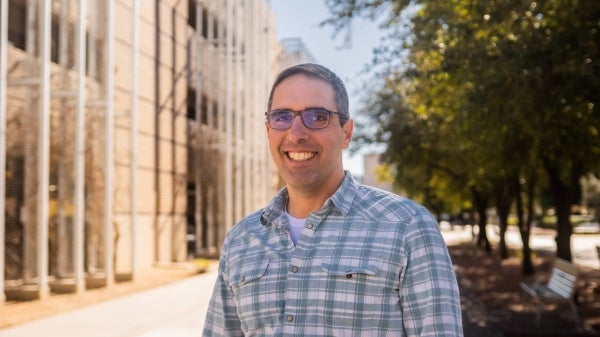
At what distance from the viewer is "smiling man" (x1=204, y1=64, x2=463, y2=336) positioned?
79.6 inches

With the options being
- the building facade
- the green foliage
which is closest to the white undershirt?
the green foliage

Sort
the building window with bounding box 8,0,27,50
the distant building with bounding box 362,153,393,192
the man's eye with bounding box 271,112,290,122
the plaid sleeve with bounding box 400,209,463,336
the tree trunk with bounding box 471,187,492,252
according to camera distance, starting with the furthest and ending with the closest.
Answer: the tree trunk with bounding box 471,187,492,252
the distant building with bounding box 362,153,393,192
the building window with bounding box 8,0,27,50
the man's eye with bounding box 271,112,290,122
the plaid sleeve with bounding box 400,209,463,336

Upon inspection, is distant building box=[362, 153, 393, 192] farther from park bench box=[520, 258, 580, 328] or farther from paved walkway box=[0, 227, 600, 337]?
park bench box=[520, 258, 580, 328]

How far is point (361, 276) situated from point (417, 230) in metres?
0.23

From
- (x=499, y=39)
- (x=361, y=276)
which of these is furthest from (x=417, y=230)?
(x=499, y=39)

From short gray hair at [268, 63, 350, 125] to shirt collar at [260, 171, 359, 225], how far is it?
0.23 meters

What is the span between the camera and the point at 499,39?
8.77 m

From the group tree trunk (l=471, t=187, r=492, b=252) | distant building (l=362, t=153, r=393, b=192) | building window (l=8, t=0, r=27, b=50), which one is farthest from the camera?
tree trunk (l=471, t=187, r=492, b=252)

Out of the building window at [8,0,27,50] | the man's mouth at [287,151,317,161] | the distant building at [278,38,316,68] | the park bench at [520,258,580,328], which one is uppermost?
the distant building at [278,38,316,68]

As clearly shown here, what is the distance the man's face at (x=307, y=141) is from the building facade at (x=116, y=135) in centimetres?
953

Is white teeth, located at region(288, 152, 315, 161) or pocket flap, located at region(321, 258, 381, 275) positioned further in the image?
white teeth, located at region(288, 152, 315, 161)

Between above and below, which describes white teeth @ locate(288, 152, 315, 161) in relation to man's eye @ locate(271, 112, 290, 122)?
below

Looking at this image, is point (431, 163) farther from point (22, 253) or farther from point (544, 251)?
point (22, 253)

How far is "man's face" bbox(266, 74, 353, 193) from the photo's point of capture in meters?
2.29
